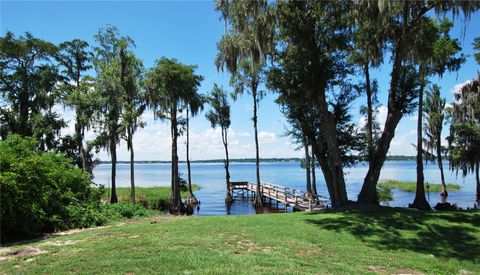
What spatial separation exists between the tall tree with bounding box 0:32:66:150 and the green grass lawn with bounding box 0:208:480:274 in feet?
70.9

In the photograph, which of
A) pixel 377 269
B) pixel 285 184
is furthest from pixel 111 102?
pixel 285 184

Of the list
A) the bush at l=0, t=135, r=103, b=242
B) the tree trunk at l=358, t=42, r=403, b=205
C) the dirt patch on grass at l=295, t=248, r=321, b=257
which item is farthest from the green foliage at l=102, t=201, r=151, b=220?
the tree trunk at l=358, t=42, r=403, b=205

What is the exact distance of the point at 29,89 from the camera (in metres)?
28.0

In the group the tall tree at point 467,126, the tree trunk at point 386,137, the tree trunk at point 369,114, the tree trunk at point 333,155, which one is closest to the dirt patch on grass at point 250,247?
the tree trunk at point 333,155

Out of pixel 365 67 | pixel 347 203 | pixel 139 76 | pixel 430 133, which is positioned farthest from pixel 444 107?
pixel 139 76

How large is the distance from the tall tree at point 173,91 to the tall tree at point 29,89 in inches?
359

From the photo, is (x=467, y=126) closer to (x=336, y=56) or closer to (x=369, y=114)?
(x=369, y=114)

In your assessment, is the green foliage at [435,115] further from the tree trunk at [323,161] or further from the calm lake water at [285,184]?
the tree trunk at [323,161]

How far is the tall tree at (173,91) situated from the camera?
2378cm

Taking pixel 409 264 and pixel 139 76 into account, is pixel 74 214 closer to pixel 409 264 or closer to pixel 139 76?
pixel 409 264

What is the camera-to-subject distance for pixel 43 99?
27672 millimetres

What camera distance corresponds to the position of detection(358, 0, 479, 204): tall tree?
14058mm

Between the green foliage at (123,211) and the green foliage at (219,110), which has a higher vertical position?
the green foliage at (219,110)

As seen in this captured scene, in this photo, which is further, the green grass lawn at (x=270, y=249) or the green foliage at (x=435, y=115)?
the green foliage at (x=435, y=115)
